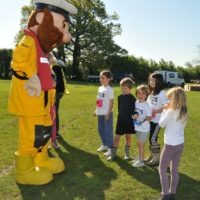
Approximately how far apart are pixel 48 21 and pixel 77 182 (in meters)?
2.35

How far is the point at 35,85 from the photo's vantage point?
17.5 feet

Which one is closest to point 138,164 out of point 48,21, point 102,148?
point 102,148

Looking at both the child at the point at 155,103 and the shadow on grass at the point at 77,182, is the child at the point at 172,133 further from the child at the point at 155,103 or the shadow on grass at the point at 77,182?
the child at the point at 155,103

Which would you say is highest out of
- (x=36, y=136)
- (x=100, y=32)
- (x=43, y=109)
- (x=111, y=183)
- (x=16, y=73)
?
(x=100, y=32)

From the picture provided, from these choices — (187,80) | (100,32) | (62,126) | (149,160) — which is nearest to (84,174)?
(149,160)

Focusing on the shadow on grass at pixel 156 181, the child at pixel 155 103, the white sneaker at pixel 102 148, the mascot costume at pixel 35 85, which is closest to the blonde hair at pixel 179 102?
the shadow on grass at pixel 156 181

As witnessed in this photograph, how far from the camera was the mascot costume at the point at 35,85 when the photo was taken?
17.6 feet

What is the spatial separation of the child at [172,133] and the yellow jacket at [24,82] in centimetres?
179

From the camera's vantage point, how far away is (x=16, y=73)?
17.6 feet

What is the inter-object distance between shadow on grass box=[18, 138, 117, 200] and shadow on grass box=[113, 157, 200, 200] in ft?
1.11

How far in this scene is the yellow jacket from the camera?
5.30 meters

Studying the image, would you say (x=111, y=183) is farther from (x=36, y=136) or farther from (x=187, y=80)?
(x=187, y=80)

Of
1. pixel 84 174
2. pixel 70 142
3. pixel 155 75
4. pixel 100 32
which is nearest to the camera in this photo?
pixel 84 174

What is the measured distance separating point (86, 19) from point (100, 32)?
2.64m
